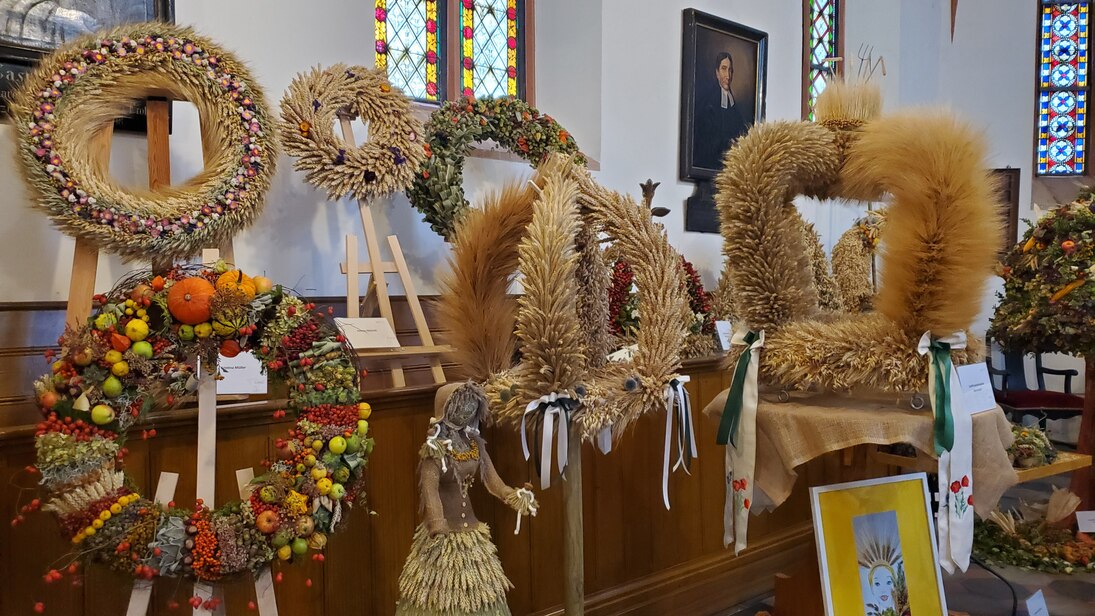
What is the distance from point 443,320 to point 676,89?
227 centimetres

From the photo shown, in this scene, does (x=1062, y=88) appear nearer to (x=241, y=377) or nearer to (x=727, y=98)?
(x=727, y=98)

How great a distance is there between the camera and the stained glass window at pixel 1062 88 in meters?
6.97

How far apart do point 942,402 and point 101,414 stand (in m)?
1.89

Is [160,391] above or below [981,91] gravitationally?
below

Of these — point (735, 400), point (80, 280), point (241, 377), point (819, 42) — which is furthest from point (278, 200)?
point (819, 42)

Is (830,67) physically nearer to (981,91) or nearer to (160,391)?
(981,91)

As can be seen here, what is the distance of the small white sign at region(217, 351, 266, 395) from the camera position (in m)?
2.29

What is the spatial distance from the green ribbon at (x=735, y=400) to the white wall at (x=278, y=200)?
3.05ft

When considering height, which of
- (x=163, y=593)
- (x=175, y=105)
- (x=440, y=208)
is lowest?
(x=163, y=593)

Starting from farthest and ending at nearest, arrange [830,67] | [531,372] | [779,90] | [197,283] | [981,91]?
[981,91] < [830,67] < [779,90] < [531,372] < [197,283]

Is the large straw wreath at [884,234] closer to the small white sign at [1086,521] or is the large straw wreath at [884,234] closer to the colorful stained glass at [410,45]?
the colorful stained glass at [410,45]

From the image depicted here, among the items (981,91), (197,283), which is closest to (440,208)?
(197,283)

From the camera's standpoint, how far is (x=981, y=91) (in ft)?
22.4

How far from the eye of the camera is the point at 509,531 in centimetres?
277
